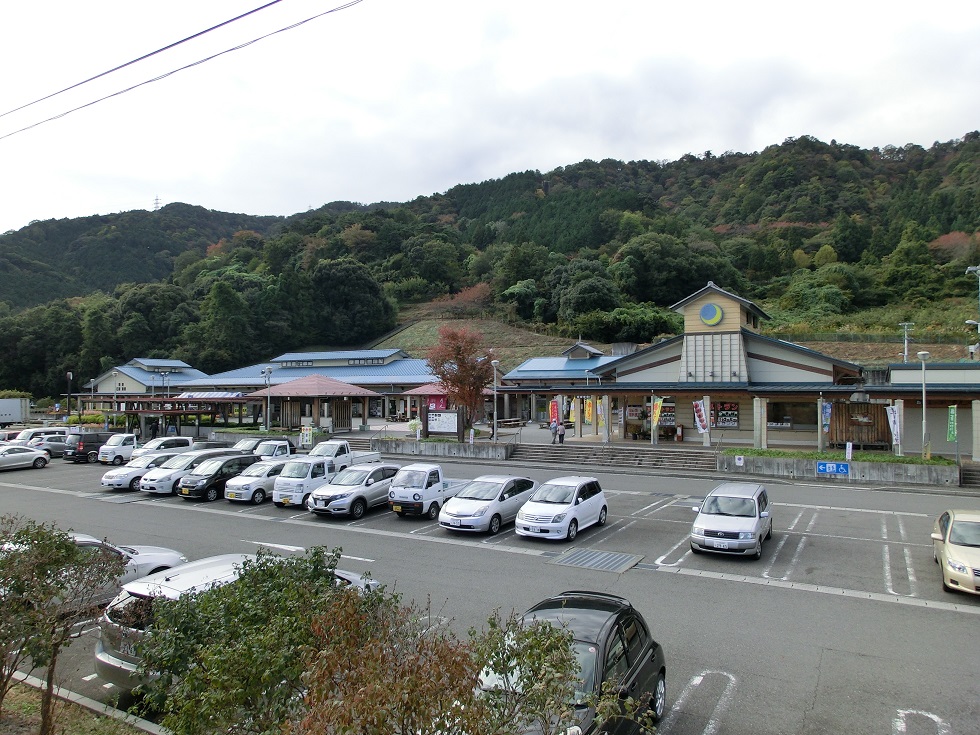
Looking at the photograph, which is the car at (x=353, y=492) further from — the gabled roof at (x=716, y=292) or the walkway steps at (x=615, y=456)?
the gabled roof at (x=716, y=292)

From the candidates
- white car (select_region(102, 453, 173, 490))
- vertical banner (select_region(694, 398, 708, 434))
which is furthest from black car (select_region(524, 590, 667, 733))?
vertical banner (select_region(694, 398, 708, 434))

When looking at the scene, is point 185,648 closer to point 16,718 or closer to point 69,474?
point 16,718

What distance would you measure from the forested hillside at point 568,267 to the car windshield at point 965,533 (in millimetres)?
51234

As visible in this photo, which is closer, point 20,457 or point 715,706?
point 715,706

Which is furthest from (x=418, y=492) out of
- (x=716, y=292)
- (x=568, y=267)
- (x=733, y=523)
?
(x=568, y=267)

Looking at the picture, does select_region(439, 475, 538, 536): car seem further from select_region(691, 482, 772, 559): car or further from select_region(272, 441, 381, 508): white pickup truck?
select_region(272, 441, 381, 508): white pickup truck

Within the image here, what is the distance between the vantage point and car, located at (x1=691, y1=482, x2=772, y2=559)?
13883mm

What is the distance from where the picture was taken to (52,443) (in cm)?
3562

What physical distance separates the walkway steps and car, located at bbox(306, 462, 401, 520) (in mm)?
13017

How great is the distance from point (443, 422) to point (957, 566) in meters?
28.0

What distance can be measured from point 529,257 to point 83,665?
8572 cm

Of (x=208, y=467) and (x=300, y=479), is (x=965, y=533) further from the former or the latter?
(x=208, y=467)

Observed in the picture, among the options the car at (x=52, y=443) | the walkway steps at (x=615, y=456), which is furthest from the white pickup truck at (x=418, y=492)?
the car at (x=52, y=443)

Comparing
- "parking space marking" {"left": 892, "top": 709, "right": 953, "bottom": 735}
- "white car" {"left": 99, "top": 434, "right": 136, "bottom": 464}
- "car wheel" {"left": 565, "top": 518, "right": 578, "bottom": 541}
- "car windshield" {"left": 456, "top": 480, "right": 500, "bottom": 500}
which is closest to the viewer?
"parking space marking" {"left": 892, "top": 709, "right": 953, "bottom": 735}
